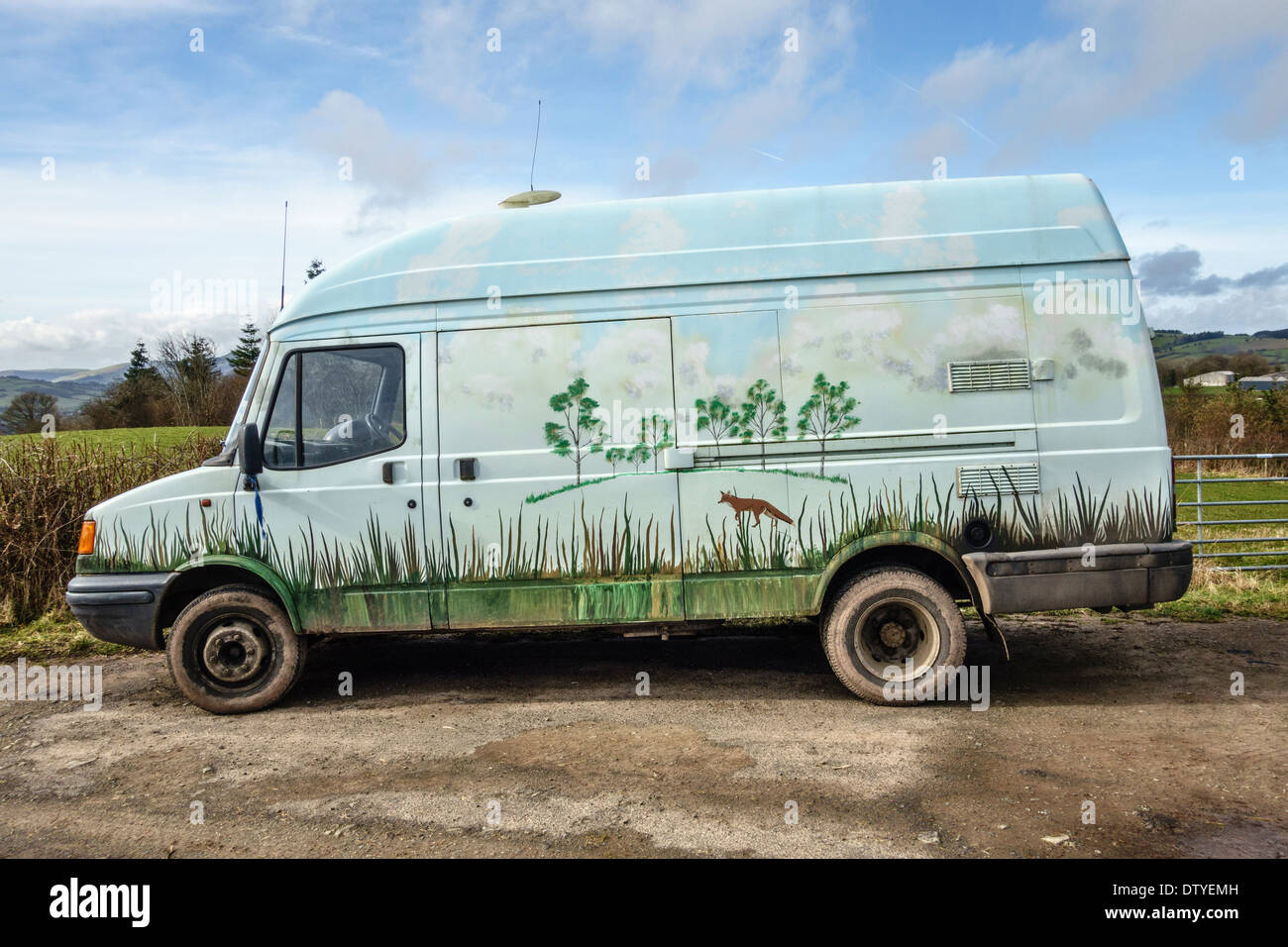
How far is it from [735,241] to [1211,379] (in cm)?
2438

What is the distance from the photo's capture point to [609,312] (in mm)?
5707

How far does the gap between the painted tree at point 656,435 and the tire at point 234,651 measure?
262 centimetres

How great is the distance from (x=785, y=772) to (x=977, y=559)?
6.12ft

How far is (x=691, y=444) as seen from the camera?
5648 millimetres

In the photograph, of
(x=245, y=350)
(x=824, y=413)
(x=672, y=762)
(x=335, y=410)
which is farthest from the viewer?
(x=245, y=350)

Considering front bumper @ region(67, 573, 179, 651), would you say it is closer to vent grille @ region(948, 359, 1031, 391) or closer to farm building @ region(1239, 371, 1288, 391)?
vent grille @ region(948, 359, 1031, 391)

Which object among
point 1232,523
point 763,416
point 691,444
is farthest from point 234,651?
point 1232,523

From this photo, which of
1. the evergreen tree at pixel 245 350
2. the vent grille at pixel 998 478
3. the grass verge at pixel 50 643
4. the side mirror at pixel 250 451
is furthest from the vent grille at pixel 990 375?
the evergreen tree at pixel 245 350

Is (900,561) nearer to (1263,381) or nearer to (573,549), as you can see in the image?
(573,549)

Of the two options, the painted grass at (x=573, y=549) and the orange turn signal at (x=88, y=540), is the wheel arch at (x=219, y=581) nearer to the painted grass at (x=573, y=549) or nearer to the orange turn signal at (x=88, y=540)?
the orange turn signal at (x=88, y=540)

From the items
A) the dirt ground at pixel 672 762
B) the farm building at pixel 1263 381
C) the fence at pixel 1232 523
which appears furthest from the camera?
the farm building at pixel 1263 381

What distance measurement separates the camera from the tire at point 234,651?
5859 mm

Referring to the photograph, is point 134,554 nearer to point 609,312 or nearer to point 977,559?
point 609,312
